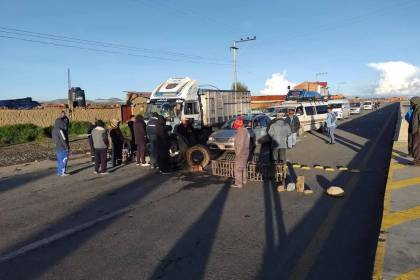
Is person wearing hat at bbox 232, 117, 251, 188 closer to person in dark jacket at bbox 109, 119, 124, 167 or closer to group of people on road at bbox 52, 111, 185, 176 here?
group of people on road at bbox 52, 111, 185, 176

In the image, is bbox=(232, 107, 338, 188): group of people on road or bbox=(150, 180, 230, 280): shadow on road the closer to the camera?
bbox=(150, 180, 230, 280): shadow on road

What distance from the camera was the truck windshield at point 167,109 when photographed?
16422mm

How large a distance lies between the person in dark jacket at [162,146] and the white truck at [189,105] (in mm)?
3078

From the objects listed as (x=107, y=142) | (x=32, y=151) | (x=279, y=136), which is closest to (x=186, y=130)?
(x=107, y=142)

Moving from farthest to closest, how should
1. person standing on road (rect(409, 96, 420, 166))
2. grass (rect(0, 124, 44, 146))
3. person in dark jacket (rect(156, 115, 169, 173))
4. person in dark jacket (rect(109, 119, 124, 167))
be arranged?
grass (rect(0, 124, 44, 146)) < person in dark jacket (rect(109, 119, 124, 167)) < person in dark jacket (rect(156, 115, 169, 173)) < person standing on road (rect(409, 96, 420, 166))

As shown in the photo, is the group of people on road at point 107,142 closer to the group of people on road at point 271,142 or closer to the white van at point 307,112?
the group of people on road at point 271,142

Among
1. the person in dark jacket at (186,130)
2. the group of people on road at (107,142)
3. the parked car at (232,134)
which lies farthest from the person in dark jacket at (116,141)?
the parked car at (232,134)

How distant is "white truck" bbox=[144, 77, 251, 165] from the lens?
16531 mm

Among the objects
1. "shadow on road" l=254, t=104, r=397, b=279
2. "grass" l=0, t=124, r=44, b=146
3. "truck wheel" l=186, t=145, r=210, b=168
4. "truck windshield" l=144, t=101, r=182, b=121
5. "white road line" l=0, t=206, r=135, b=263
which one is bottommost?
"shadow on road" l=254, t=104, r=397, b=279

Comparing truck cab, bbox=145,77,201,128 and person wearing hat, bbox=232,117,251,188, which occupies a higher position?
truck cab, bbox=145,77,201,128

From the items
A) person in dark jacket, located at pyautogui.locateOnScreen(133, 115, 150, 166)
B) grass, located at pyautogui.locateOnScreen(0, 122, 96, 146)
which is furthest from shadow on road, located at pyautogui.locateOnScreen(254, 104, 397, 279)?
grass, located at pyautogui.locateOnScreen(0, 122, 96, 146)

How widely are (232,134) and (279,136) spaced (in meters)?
4.44

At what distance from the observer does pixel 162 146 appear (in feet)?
37.9

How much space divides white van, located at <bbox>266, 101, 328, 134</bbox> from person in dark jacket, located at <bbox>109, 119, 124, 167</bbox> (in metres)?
10.2
